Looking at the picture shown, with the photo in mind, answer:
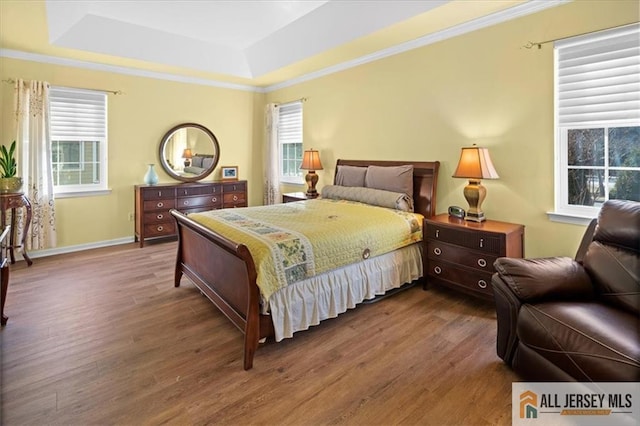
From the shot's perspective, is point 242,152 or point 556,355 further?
point 242,152

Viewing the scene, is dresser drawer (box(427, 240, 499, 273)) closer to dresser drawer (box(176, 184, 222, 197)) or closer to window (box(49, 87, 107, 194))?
dresser drawer (box(176, 184, 222, 197))

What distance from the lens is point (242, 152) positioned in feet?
20.5

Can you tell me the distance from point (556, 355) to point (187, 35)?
5.15m

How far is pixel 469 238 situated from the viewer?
291cm

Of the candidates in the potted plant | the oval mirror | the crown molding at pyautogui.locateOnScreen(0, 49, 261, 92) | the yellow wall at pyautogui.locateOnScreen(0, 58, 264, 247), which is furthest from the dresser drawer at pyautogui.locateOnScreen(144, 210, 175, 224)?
the crown molding at pyautogui.locateOnScreen(0, 49, 261, 92)

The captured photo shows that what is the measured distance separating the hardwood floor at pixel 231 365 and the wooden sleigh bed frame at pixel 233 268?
199 millimetres

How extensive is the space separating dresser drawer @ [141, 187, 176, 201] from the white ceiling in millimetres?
1724

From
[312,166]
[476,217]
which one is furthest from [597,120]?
[312,166]

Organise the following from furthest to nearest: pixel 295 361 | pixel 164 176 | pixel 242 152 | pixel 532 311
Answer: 1. pixel 242 152
2. pixel 164 176
3. pixel 295 361
4. pixel 532 311

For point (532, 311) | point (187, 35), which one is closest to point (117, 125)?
point (187, 35)

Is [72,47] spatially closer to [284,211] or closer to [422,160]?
[284,211]

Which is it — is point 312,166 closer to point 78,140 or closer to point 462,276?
point 462,276

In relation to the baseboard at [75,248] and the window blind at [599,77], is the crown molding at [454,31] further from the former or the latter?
the baseboard at [75,248]

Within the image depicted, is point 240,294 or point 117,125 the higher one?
point 117,125
